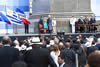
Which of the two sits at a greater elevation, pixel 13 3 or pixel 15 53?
pixel 13 3

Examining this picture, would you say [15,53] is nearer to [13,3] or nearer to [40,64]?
[40,64]

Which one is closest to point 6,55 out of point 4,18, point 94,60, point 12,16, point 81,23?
point 94,60

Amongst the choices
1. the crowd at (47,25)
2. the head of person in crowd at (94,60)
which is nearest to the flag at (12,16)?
the crowd at (47,25)

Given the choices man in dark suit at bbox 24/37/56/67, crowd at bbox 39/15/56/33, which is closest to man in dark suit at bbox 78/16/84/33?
crowd at bbox 39/15/56/33

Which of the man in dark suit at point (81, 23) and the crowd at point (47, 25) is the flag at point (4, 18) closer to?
the crowd at point (47, 25)

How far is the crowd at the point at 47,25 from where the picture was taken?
84.1 feet

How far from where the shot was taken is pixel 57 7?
28828 mm

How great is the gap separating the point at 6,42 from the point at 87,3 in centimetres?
2302

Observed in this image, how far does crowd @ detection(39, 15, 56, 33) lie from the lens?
2562 cm

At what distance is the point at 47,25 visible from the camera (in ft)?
84.3

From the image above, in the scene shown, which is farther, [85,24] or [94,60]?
[85,24]

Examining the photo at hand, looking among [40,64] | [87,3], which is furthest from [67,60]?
[87,3]

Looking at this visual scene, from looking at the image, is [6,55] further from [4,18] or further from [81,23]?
[81,23]

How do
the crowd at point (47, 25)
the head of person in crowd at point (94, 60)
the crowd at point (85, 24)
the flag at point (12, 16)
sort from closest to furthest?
the head of person in crowd at point (94, 60), the flag at point (12, 16), the crowd at point (85, 24), the crowd at point (47, 25)
